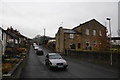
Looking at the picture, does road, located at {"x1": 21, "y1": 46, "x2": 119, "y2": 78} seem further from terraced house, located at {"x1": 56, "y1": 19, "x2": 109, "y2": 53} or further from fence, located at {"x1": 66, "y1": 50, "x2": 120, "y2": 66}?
terraced house, located at {"x1": 56, "y1": 19, "x2": 109, "y2": 53}

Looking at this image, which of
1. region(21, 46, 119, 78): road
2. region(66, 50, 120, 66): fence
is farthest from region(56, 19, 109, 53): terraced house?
region(21, 46, 119, 78): road

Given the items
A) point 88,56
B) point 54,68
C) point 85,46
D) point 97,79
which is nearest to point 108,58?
point 88,56

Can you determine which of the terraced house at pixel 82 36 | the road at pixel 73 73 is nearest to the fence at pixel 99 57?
the road at pixel 73 73

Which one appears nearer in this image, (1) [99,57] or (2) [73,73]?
(2) [73,73]

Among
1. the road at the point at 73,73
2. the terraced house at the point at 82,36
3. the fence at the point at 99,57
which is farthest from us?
the terraced house at the point at 82,36

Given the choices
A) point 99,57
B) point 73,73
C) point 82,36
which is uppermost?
point 82,36

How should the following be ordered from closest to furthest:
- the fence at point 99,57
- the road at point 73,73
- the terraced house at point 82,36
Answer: the road at point 73,73 → the fence at point 99,57 → the terraced house at point 82,36

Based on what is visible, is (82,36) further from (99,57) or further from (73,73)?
(73,73)

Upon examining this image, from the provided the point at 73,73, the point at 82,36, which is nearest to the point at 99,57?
the point at 73,73

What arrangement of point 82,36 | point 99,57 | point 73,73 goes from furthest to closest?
point 82,36 < point 99,57 < point 73,73

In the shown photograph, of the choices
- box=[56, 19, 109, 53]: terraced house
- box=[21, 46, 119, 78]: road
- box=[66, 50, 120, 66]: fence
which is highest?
box=[56, 19, 109, 53]: terraced house

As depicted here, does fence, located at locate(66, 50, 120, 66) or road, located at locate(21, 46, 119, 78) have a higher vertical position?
fence, located at locate(66, 50, 120, 66)

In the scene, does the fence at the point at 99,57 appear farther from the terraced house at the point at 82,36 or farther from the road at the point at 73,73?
the terraced house at the point at 82,36

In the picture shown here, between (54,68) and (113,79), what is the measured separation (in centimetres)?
593
